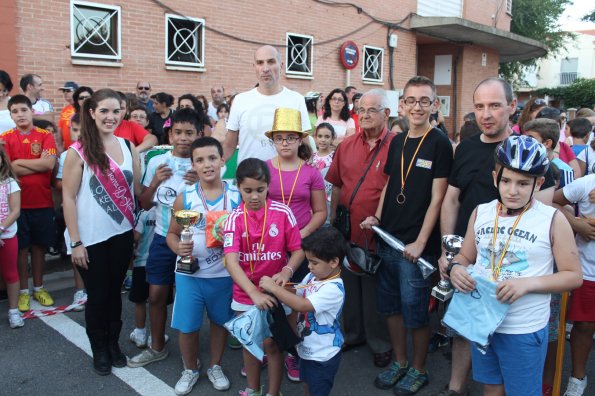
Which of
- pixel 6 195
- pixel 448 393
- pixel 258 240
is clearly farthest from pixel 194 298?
pixel 6 195

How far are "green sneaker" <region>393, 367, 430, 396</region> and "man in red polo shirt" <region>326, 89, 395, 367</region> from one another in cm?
41

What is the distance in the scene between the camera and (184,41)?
34.2ft

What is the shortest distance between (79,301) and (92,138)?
2243 millimetres

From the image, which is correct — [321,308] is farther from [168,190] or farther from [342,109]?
[342,109]

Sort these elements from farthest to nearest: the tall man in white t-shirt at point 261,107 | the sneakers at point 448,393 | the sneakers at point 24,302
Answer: the sneakers at point 24,302 < the tall man in white t-shirt at point 261,107 < the sneakers at point 448,393

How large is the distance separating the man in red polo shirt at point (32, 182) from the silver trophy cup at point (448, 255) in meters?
4.03

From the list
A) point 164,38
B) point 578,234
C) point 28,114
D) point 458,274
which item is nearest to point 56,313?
point 28,114

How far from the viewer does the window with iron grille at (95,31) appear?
880 cm

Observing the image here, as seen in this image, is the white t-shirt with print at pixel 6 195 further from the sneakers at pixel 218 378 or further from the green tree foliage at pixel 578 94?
the green tree foliage at pixel 578 94

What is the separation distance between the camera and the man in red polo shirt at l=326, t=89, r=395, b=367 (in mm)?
3904

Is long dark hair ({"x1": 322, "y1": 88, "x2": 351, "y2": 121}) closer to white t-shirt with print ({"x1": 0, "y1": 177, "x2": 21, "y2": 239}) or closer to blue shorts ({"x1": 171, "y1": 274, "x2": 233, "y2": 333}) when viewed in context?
white t-shirt with print ({"x1": 0, "y1": 177, "x2": 21, "y2": 239})

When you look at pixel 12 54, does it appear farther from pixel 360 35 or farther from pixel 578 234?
pixel 360 35

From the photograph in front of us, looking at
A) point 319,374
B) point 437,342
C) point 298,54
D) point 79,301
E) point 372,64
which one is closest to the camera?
point 319,374

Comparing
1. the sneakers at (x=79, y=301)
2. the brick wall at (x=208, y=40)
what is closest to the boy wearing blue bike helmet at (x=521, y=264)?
the sneakers at (x=79, y=301)
